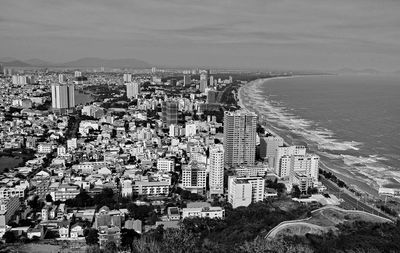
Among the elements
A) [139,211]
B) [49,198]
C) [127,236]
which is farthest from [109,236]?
[49,198]

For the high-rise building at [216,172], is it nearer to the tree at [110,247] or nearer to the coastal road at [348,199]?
the coastal road at [348,199]

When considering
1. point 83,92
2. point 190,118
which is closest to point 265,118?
point 190,118

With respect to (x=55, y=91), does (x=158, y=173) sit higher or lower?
lower

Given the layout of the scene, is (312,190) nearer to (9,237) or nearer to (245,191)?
(245,191)

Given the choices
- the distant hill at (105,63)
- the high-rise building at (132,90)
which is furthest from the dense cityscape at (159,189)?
the distant hill at (105,63)

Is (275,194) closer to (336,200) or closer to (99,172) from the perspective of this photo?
(336,200)

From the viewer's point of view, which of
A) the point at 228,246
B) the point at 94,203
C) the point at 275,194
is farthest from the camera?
the point at 275,194
